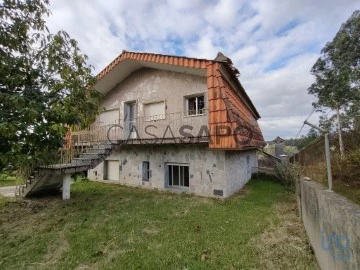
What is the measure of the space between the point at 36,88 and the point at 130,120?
278 inches

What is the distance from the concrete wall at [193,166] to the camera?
9.30 meters

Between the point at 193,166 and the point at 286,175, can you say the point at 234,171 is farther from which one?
the point at 286,175

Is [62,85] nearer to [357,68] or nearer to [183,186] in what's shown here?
[183,186]

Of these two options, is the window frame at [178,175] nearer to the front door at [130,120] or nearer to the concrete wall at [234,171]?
the concrete wall at [234,171]

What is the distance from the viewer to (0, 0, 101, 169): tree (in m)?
5.02

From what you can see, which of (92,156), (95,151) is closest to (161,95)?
(95,151)

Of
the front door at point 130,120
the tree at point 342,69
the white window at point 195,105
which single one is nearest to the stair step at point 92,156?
the front door at point 130,120

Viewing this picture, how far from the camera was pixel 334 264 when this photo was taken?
287cm

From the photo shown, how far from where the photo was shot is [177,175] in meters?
10.9

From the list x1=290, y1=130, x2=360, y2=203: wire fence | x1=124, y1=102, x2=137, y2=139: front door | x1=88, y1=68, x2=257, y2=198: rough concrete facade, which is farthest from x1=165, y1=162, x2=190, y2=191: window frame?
x1=290, y1=130, x2=360, y2=203: wire fence

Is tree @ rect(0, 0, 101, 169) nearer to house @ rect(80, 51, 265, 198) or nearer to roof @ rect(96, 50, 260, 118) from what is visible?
house @ rect(80, 51, 265, 198)

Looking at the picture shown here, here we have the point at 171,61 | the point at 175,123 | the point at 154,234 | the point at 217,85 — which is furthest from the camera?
the point at 175,123

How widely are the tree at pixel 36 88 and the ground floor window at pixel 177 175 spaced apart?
5.32 metres

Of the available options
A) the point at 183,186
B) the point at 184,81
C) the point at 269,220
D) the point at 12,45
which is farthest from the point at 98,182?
the point at 269,220
